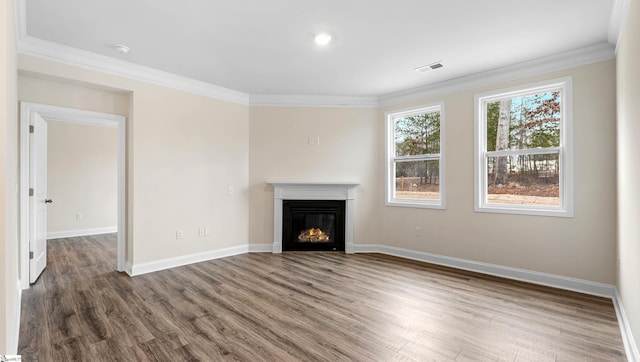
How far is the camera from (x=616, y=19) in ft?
8.46

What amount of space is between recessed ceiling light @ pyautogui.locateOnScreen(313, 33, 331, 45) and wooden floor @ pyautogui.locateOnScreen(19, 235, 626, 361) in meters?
2.60

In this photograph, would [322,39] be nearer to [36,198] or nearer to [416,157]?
[416,157]

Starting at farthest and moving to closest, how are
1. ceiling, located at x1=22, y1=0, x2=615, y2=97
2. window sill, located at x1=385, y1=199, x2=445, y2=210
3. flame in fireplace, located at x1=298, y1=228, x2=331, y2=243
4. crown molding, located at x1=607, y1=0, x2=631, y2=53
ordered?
flame in fireplace, located at x1=298, y1=228, x2=331, y2=243 → window sill, located at x1=385, y1=199, x2=445, y2=210 → ceiling, located at x1=22, y1=0, x2=615, y2=97 → crown molding, located at x1=607, y1=0, x2=631, y2=53

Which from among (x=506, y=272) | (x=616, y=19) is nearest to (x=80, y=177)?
(x=506, y=272)

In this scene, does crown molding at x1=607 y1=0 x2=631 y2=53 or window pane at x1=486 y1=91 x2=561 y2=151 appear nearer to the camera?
crown molding at x1=607 y1=0 x2=631 y2=53

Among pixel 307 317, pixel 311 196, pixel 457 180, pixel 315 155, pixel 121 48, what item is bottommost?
pixel 307 317

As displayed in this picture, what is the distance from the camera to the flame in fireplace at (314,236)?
515cm

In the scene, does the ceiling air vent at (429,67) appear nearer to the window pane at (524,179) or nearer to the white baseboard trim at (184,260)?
the window pane at (524,179)

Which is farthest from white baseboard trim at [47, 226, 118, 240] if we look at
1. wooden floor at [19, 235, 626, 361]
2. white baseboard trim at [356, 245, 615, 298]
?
white baseboard trim at [356, 245, 615, 298]

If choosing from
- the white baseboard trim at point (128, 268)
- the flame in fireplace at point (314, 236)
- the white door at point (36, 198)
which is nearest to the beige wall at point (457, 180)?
the flame in fireplace at point (314, 236)

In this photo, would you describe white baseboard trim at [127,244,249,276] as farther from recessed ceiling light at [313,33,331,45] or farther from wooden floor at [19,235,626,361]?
recessed ceiling light at [313,33,331,45]

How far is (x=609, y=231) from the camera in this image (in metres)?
3.09

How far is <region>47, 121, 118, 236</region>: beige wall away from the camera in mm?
6223

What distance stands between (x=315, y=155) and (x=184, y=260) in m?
2.53
